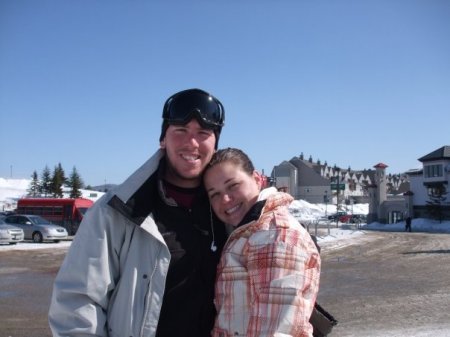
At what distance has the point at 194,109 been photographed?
2.60 m

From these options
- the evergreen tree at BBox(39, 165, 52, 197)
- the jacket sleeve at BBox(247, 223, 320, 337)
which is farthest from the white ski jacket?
the evergreen tree at BBox(39, 165, 52, 197)

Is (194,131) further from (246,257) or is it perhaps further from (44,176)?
(44,176)

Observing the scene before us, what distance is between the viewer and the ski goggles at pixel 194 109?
102 inches

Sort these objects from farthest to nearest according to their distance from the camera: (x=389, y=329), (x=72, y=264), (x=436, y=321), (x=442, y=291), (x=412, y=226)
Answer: (x=412, y=226) < (x=442, y=291) < (x=436, y=321) < (x=389, y=329) < (x=72, y=264)

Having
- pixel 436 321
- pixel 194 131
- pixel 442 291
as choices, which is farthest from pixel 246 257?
pixel 442 291

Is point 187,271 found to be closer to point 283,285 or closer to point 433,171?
point 283,285

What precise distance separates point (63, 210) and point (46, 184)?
66.9m

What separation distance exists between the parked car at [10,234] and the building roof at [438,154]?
50868 mm

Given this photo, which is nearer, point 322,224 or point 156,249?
point 156,249

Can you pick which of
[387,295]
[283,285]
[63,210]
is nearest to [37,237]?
[63,210]

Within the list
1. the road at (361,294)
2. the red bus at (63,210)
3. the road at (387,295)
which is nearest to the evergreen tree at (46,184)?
the red bus at (63,210)

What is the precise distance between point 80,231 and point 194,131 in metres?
0.86

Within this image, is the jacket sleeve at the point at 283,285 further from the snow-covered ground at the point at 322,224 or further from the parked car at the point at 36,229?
the parked car at the point at 36,229

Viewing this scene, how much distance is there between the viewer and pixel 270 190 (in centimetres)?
260
